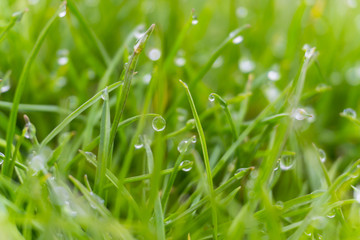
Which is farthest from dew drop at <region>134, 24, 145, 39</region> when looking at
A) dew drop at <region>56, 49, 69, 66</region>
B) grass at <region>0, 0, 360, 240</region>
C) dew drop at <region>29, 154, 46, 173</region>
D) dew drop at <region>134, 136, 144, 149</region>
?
dew drop at <region>29, 154, 46, 173</region>

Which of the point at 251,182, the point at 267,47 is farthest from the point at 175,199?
the point at 267,47

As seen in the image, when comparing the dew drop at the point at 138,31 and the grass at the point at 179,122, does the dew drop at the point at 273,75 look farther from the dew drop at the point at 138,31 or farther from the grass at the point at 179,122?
the dew drop at the point at 138,31

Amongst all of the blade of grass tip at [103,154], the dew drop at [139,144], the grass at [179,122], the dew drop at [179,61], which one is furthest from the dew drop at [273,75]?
the blade of grass tip at [103,154]

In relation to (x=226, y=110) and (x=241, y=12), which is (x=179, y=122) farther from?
(x=241, y=12)

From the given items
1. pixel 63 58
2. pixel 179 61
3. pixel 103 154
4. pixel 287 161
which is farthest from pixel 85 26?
pixel 287 161

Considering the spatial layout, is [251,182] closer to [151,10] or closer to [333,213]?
[333,213]

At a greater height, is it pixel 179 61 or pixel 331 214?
pixel 179 61

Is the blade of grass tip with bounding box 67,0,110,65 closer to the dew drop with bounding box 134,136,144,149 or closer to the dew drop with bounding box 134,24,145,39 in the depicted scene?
the dew drop with bounding box 134,24,145,39

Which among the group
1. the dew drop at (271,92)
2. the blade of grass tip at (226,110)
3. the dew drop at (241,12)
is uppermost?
the dew drop at (241,12)
